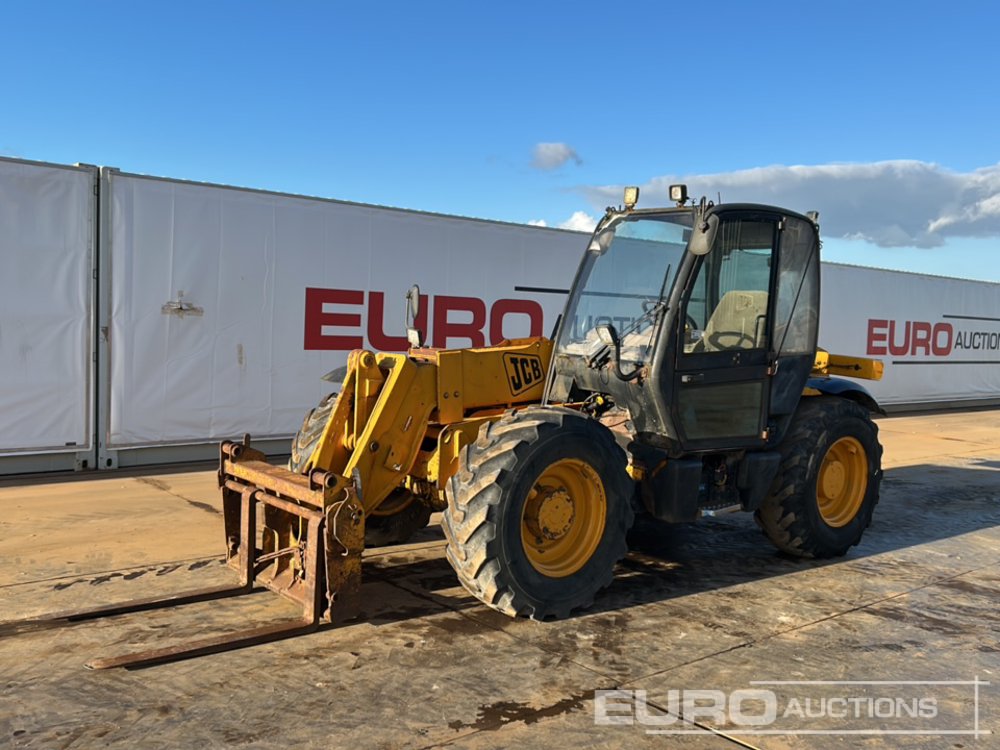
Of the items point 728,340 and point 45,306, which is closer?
point 728,340

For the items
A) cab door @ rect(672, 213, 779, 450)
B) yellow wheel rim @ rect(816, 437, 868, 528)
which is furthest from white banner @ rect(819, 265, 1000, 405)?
cab door @ rect(672, 213, 779, 450)

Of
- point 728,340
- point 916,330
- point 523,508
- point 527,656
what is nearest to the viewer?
point 527,656

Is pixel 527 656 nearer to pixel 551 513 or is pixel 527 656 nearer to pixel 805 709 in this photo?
pixel 551 513

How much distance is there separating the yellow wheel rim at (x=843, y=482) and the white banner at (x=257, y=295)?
592 centimetres

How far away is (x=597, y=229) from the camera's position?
609 cm

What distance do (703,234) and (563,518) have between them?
1924 mm

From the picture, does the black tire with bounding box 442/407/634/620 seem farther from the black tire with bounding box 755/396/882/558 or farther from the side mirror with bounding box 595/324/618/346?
the black tire with bounding box 755/396/882/558

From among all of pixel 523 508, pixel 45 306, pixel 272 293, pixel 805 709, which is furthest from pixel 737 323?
pixel 45 306

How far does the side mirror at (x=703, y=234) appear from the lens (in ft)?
16.8

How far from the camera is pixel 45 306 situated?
341 inches

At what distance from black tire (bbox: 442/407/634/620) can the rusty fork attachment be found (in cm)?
59

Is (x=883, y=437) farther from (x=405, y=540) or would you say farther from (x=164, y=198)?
(x=164, y=198)

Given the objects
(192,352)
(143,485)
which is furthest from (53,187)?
(143,485)

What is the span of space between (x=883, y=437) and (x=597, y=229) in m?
10.0
